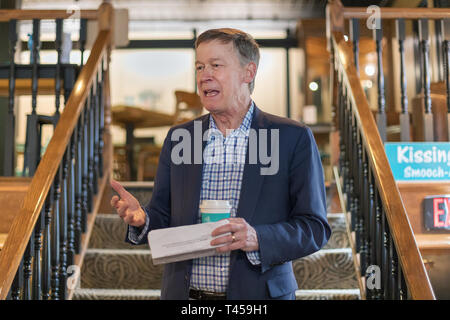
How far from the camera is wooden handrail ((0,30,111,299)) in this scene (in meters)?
1.69

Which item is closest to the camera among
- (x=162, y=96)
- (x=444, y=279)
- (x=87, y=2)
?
(x=444, y=279)

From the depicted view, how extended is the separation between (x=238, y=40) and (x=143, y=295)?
1.68 meters

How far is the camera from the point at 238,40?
4.27 ft

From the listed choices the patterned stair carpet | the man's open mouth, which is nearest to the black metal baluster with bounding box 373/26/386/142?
the patterned stair carpet

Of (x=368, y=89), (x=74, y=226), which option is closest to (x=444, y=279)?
(x=74, y=226)

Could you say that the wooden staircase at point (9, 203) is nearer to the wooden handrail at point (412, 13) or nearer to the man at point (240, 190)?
the man at point (240, 190)

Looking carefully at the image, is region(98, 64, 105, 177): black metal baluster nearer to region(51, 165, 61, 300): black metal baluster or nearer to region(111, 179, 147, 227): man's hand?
region(51, 165, 61, 300): black metal baluster

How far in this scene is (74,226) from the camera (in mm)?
2609

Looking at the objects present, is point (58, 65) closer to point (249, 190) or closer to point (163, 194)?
point (163, 194)

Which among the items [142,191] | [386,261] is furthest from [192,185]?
[142,191]

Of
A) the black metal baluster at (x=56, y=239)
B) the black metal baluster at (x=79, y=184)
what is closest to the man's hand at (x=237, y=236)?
the black metal baluster at (x=56, y=239)
